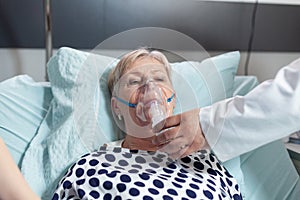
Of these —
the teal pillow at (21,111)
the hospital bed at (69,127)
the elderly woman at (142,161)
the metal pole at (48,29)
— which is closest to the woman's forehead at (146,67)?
the elderly woman at (142,161)

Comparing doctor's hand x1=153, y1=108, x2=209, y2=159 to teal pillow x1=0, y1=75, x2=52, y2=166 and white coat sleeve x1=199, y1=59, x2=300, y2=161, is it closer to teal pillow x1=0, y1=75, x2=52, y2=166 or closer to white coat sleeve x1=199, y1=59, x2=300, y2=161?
white coat sleeve x1=199, y1=59, x2=300, y2=161

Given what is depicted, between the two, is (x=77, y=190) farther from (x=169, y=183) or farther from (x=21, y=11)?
(x=21, y=11)

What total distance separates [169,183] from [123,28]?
990 mm

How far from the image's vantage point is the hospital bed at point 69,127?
1408mm

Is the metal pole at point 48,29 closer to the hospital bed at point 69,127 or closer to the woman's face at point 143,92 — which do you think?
the hospital bed at point 69,127

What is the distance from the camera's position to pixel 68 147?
146 centimetres

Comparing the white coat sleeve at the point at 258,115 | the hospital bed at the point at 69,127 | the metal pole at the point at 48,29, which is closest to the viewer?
the white coat sleeve at the point at 258,115

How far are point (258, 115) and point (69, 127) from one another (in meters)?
0.68

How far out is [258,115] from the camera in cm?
119

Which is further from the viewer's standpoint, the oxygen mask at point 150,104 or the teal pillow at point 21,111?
the teal pillow at point 21,111

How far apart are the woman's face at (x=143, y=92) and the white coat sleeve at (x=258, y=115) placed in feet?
0.47

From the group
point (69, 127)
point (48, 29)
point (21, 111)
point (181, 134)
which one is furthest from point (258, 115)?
point (48, 29)

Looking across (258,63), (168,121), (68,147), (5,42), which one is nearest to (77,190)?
(68,147)

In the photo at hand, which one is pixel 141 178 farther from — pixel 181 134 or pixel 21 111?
pixel 21 111
